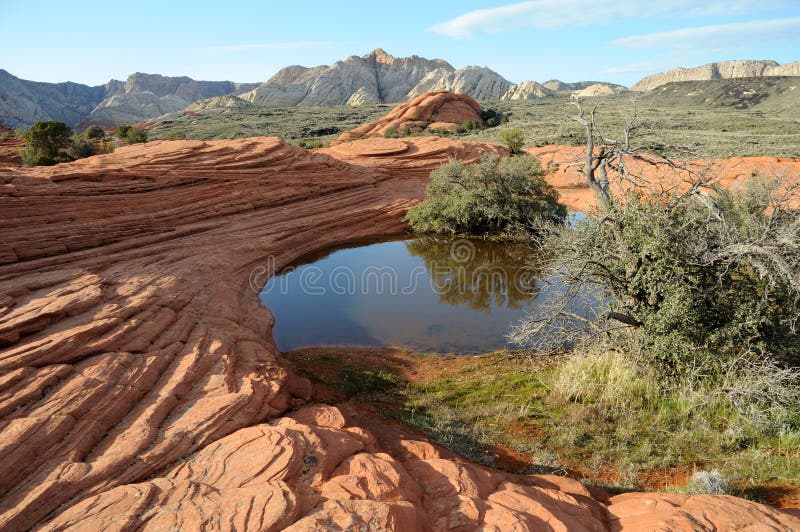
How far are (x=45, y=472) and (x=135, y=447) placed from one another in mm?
894

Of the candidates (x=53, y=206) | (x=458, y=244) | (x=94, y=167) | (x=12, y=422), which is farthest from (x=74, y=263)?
(x=458, y=244)

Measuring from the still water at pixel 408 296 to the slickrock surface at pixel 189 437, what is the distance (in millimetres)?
2273

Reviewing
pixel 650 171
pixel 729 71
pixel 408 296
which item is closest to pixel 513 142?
pixel 650 171

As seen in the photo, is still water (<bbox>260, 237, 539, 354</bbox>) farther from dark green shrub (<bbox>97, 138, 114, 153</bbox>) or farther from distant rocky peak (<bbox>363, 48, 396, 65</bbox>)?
distant rocky peak (<bbox>363, 48, 396, 65</bbox>)

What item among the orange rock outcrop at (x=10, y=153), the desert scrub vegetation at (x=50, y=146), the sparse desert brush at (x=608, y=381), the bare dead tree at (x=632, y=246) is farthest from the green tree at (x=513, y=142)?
the orange rock outcrop at (x=10, y=153)

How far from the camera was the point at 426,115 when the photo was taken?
54219mm

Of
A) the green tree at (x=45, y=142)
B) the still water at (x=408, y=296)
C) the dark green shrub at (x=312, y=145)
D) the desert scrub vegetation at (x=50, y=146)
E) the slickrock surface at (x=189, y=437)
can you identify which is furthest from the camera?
the dark green shrub at (x=312, y=145)

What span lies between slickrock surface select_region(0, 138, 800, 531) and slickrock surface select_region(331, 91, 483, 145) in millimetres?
38696

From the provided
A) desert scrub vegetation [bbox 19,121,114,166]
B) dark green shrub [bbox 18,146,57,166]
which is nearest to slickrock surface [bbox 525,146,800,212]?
dark green shrub [bbox 18,146,57,166]

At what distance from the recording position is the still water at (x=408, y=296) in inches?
542

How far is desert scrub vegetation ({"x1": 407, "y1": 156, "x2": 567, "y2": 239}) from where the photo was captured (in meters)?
22.4

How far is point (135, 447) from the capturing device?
18.5 feet

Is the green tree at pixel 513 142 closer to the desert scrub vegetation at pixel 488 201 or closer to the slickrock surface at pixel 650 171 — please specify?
the slickrock surface at pixel 650 171

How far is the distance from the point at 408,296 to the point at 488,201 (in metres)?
8.25
